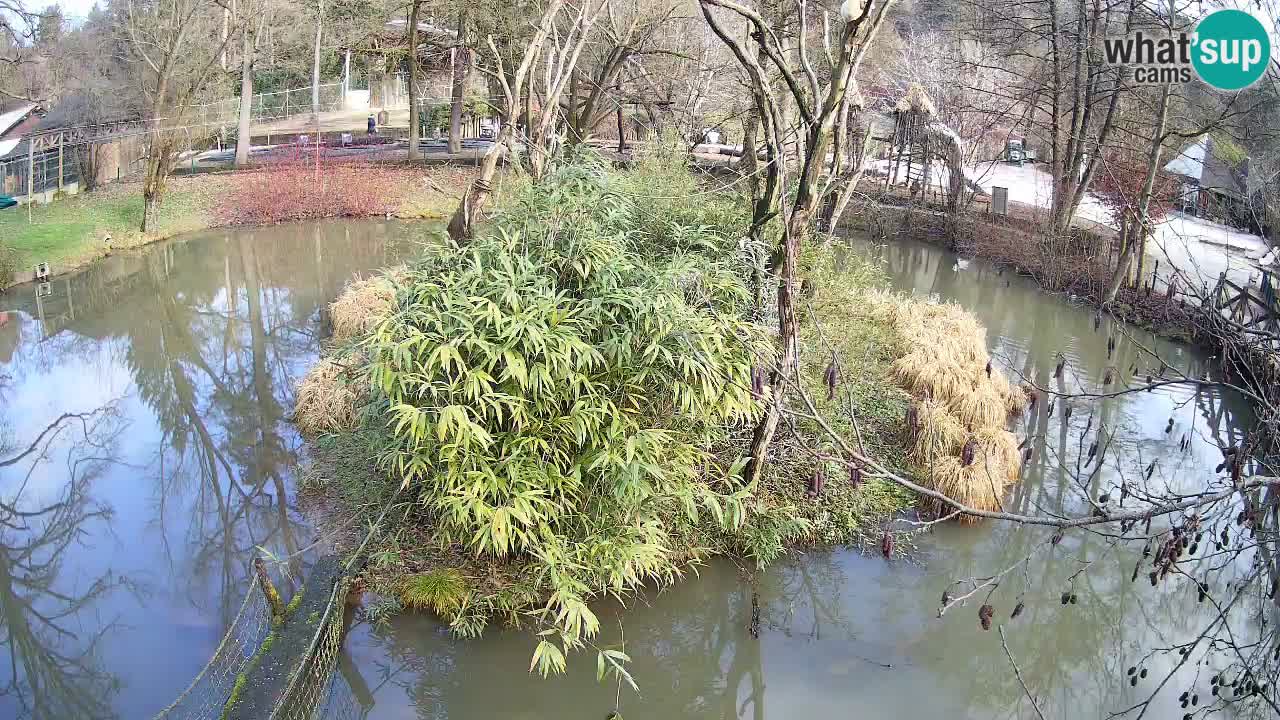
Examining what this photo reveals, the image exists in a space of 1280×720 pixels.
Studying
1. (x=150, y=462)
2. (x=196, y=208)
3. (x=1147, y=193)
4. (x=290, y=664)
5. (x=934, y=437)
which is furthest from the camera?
(x=196, y=208)

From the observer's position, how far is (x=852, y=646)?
19.9 feet

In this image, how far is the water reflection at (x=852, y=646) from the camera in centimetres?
558

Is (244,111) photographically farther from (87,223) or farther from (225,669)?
(225,669)

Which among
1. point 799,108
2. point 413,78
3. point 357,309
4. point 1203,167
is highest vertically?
point 413,78

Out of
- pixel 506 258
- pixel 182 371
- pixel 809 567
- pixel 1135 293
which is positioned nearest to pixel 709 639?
pixel 809 567

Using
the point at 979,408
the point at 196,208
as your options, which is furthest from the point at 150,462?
the point at 196,208

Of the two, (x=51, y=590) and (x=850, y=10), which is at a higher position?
(x=850, y=10)

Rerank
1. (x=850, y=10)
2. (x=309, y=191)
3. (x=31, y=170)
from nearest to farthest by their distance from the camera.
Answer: (x=850, y=10) < (x=31, y=170) < (x=309, y=191)

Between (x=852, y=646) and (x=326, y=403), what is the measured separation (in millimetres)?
4855

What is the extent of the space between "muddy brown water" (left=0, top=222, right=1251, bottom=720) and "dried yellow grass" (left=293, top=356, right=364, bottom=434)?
0.27m

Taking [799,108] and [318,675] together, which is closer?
[318,675]

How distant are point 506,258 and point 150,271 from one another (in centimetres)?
1050

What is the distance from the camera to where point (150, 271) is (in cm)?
1422

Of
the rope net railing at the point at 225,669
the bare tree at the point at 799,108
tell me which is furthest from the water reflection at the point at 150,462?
the bare tree at the point at 799,108
